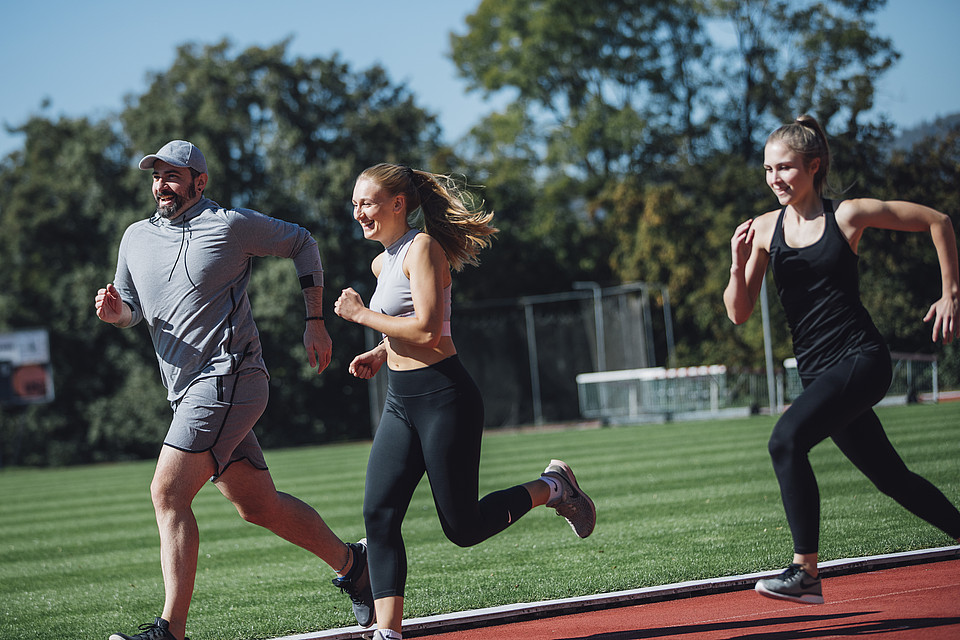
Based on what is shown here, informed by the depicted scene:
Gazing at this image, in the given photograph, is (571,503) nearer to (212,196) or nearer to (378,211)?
(378,211)

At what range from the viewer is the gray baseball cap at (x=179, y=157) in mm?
4910

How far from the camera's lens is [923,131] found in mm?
22625

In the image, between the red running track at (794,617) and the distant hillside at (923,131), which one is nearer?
the red running track at (794,617)

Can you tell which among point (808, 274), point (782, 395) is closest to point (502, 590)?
point (808, 274)

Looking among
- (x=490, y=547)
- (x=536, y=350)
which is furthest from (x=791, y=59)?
(x=490, y=547)

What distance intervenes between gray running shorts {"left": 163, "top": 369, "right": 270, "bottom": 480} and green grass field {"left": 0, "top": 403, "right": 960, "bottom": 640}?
4.07ft

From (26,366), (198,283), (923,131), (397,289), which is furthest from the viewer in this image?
(26,366)

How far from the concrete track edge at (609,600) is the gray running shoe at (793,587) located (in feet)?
2.80

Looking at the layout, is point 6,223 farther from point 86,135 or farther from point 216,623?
point 216,623

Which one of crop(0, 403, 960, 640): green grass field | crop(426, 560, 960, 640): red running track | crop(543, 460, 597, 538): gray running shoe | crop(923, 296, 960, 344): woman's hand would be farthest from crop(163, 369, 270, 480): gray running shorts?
crop(923, 296, 960, 344): woman's hand

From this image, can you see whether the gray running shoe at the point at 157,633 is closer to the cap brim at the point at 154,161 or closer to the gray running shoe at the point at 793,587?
the cap brim at the point at 154,161

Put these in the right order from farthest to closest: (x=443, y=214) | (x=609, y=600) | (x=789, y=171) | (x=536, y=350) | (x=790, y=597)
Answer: (x=536, y=350), (x=609, y=600), (x=443, y=214), (x=789, y=171), (x=790, y=597)

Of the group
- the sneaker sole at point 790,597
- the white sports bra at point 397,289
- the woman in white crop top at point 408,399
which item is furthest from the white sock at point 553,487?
the sneaker sole at point 790,597

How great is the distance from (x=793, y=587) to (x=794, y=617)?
0.76m
